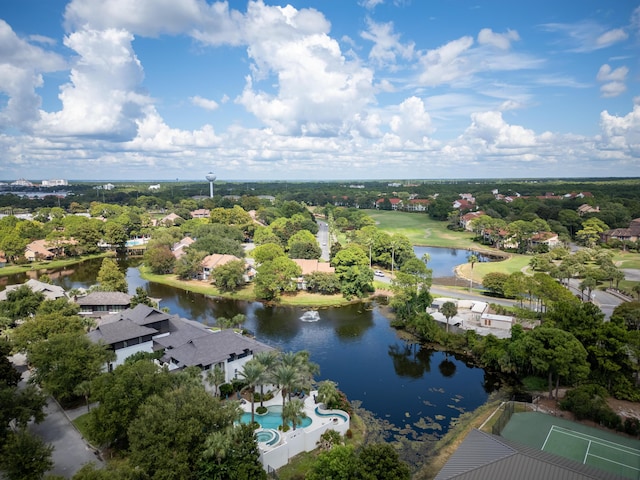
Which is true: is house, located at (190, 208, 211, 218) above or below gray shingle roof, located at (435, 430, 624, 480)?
below

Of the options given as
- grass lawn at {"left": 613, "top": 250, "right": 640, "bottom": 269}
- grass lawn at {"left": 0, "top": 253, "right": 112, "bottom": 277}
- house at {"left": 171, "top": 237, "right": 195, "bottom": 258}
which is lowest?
grass lawn at {"left": 0, "top": 253, "right": 112, "bottom": 277}

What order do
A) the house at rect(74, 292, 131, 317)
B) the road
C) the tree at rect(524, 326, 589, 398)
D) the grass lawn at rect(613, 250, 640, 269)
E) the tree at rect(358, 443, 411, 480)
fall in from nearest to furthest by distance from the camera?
the tree at rect(358, 443, 411, 480)
the tree at rect(524, 326, 589, 398)
the house at rect(74, 292, 131, 317)
the grass lawn at rect(613, 250, 640, 269)
the road

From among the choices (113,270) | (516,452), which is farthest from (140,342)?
(516,452)

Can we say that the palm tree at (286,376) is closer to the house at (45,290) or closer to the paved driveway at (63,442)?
the paved driveway at (63,442)

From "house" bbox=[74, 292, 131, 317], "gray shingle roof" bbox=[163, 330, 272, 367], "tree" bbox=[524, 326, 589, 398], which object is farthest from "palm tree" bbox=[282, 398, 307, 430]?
"house" bbox=[74, 292, 131, 317]

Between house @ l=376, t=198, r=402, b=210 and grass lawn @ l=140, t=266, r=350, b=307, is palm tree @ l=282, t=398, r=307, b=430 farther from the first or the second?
house @ l=376, t=198, r=402, b=210

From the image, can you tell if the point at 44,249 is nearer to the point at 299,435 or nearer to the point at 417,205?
the point at 299,435

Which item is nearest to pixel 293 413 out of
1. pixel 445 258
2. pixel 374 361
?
pixel 374 361
